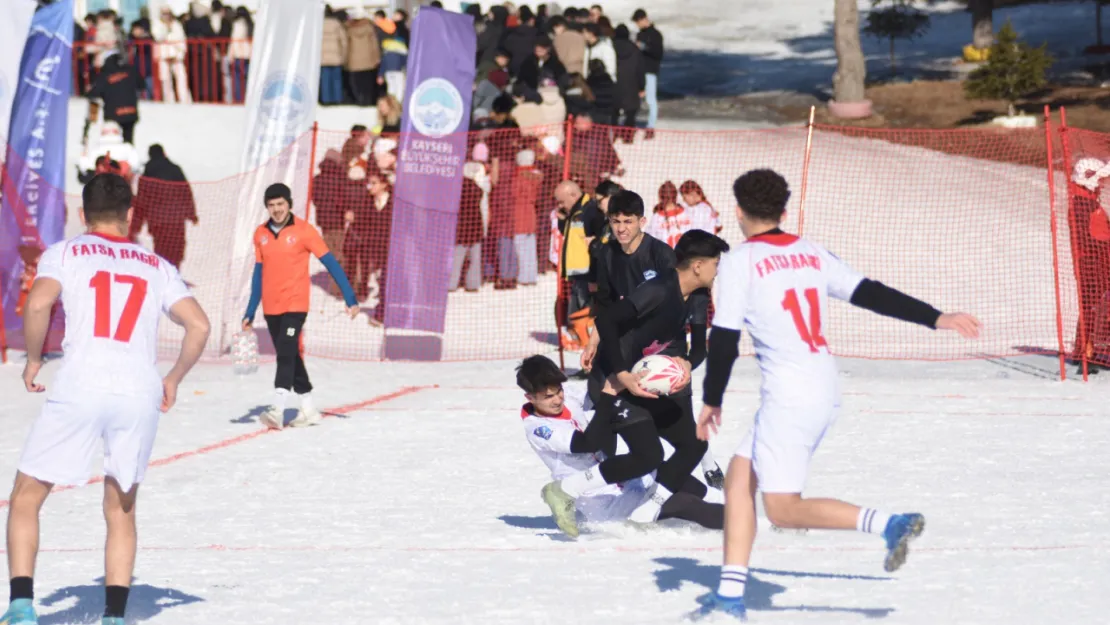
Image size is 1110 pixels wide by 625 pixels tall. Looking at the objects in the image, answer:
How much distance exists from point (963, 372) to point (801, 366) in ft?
29.9

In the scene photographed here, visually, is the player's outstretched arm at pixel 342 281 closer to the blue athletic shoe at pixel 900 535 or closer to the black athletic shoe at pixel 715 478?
the black athletic shoe at pixel 715 478

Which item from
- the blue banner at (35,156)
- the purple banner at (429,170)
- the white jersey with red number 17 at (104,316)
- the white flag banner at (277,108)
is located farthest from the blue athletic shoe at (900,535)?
the blue banner at (35,156)

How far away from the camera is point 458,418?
1330cm

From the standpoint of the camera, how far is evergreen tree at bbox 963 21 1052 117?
93.8 ft

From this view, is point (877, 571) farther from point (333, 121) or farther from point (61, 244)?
point (333, 121)

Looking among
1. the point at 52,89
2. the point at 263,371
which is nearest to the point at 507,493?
the point at 263,371

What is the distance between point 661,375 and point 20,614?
132 inches

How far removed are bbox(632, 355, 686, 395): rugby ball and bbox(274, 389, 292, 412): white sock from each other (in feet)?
15.8

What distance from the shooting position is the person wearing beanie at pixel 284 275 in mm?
12289

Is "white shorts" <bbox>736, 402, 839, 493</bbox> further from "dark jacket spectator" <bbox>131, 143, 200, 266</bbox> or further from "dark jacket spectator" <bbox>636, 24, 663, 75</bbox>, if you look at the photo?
"dark jacket spectator" <bbox>636, 24, 663, 75</bbox>

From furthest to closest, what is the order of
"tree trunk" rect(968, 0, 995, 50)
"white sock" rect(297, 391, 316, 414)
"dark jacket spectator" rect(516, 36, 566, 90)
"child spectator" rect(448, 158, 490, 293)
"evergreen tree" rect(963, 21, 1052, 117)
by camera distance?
1. "tree trunk" rect(968, 0, 995, 50)
2. "evergreen tree" rect(963, 21, 1052, 117)
3. "dark jacket spectator" rect(516, 36, 566, 90)
4. "child spectator" rect(448, 158, 490, 293)
5. "white sock" rect(297, 391, 316, 414)

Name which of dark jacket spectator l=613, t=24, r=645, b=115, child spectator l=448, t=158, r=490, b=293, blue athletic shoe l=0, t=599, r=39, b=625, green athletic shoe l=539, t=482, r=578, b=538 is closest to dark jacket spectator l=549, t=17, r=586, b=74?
dark jacket spectator l=613, t=24, r=645, b=115

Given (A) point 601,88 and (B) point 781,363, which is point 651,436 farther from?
(A) point 601,88

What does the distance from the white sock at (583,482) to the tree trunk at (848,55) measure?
74.2ft
